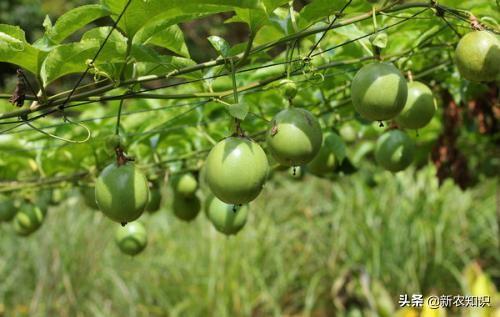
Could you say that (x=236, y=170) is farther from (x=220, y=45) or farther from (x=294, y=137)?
(x=220, y=45)

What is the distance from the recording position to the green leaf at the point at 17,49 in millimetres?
1025

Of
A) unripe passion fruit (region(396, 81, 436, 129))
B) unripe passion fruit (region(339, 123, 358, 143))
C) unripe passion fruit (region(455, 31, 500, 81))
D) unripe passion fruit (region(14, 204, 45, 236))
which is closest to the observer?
unripe passion fruit (region(455, 31, 500, 81))

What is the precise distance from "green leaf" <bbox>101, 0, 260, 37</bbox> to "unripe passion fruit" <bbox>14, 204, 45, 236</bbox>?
1.04 meters

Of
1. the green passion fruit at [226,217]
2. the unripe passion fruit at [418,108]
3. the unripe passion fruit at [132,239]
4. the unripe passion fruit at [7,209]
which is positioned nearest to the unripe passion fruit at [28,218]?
the unripe passion fruit at [7,209]

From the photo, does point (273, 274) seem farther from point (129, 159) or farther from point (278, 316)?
point (129, 159)

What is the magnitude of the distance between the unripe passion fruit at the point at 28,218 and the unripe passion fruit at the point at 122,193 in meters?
0.91

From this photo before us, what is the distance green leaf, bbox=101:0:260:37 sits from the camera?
101cm

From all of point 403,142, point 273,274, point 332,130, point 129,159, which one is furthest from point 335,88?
point 273,274

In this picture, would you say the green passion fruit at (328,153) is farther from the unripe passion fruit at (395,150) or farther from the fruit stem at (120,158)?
the fruit stem at (120,158)

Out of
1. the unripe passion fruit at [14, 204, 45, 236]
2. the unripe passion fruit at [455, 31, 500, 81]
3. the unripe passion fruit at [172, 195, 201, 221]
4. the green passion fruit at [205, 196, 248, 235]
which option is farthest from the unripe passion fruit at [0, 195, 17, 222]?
the unripe passion fruit at [455, 31, 500, 81]

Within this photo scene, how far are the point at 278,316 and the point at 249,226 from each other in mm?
809

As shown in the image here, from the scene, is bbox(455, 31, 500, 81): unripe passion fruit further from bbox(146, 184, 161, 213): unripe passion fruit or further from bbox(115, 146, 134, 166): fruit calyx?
bbox(146, 184, 161, 213): unripe passion fruit

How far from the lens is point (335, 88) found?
1.78 m

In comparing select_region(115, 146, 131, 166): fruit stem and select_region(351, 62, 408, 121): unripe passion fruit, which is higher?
select_region(351, 62, 408, 121): unripe passion fruit
